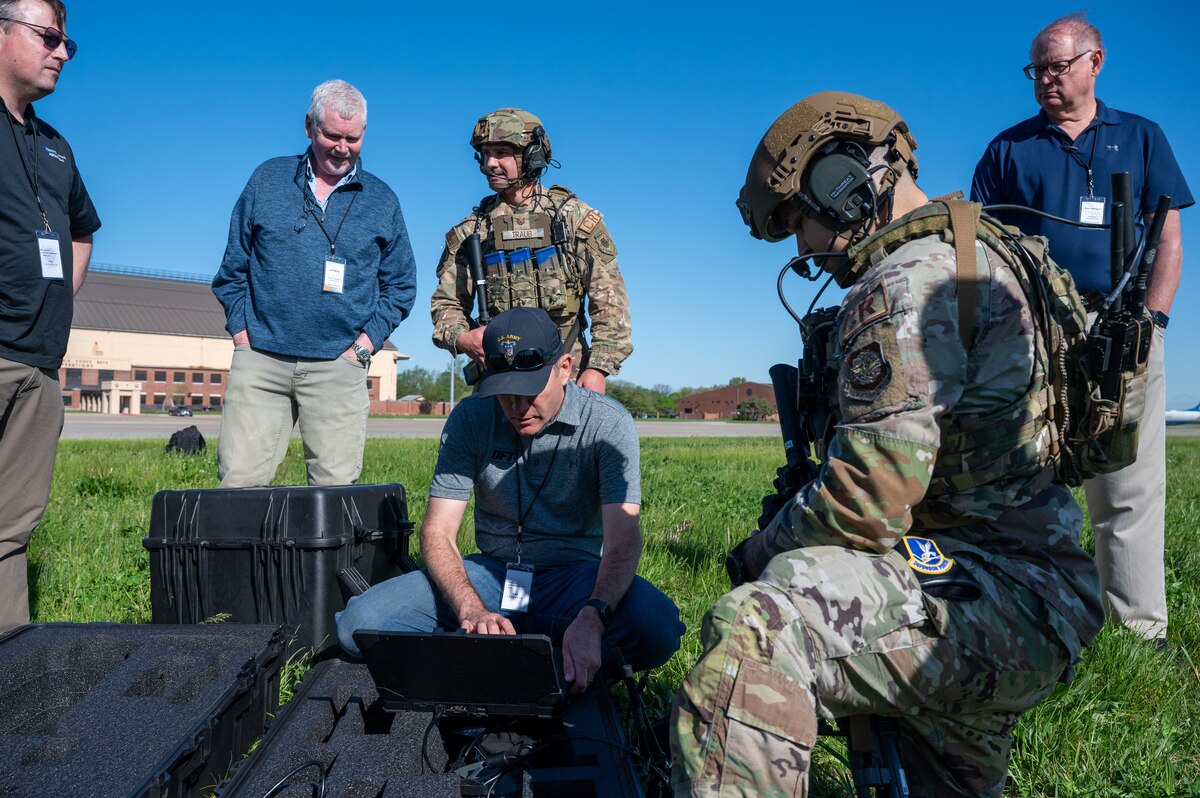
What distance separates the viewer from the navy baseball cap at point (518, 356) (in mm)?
3320

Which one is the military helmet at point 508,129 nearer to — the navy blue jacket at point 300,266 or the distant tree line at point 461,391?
the navy blue jacket at point 300,266

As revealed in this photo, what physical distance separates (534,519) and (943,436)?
1.93 metres

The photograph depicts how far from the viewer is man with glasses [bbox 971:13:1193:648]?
395cm

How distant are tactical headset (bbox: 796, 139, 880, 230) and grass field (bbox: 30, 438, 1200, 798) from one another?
1.82 metres

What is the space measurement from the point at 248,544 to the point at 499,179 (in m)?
2.28

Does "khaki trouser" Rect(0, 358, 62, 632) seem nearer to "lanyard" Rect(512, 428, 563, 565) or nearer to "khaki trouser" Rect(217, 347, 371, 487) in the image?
"khaki trouser" Rect(217, 347, 371, 487)

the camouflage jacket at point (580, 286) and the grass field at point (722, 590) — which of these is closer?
the grass field at point (722, 590)

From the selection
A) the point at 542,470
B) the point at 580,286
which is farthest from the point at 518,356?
the point at 580,286

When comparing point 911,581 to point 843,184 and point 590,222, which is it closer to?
point 843,184

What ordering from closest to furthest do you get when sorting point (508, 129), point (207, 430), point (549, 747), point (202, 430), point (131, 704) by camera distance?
point (549, 747) < point (131, 704) < point (508, 129) < point (207, 430) < point (202, 430)

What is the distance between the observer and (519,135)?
4656mm

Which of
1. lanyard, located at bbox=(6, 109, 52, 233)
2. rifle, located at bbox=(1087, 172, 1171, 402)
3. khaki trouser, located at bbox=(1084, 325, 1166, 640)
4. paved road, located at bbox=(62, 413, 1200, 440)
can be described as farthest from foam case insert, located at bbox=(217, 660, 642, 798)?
paved road, located at bbox=(62, 413, 1200, 440)

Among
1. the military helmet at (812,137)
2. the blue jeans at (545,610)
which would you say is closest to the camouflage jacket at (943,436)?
the military helmet at (812,137)

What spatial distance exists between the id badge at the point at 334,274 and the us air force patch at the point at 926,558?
11.6ft
